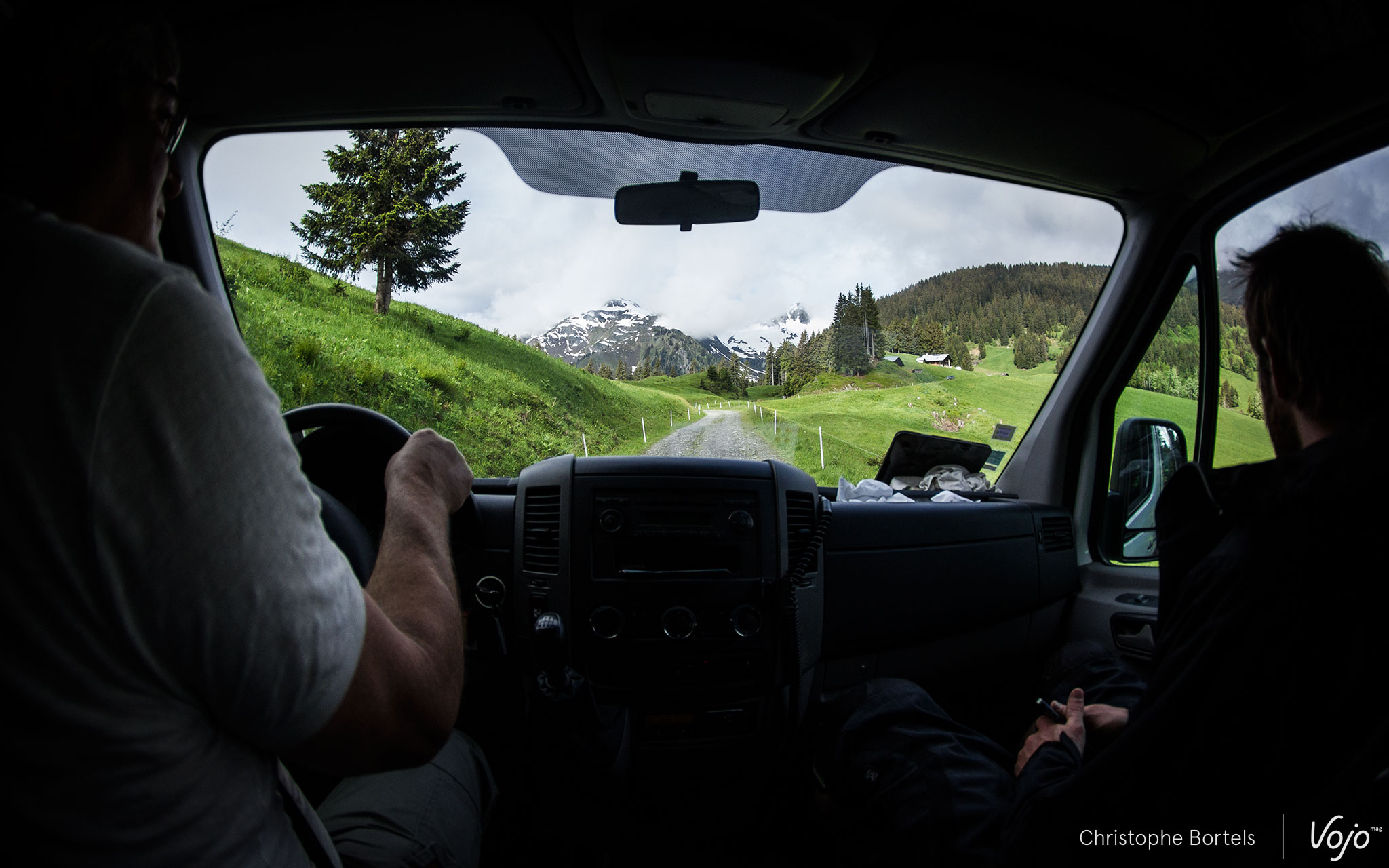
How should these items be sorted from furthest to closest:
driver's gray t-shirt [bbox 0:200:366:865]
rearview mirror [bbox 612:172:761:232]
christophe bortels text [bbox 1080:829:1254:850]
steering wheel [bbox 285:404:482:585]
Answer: rearview mirror [bbox 612:172:761:232] < steering wheel [bbox 285:404:482:585] < christophe bortels text [bbox 1080:829:1254:850] < driver's gray t-shirt [bbox 0:200:366:865]

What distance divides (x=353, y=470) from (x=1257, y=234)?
396cm

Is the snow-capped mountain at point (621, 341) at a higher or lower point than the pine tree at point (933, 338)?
lower

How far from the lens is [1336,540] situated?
1231 millimetres

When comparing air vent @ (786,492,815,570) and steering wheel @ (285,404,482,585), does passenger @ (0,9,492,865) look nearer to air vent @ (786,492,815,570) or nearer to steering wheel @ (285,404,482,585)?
steering wheel @ (285,404,482,585)

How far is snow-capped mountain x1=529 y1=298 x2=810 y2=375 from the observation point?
311cm

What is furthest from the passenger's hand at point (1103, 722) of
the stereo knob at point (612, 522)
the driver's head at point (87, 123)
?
the driver's head at point (87, 123)

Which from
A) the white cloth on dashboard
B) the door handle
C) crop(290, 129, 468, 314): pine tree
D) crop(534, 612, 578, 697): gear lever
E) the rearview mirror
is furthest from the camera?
the white cloth on dashboard

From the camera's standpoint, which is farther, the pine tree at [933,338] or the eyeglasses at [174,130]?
the pine tree at [933,338]

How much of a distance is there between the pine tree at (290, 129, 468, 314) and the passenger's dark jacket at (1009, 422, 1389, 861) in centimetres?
294

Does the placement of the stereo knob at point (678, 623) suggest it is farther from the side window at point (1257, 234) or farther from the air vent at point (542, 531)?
the side window at point (1257, 234)

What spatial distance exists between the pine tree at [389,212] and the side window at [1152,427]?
363 cm

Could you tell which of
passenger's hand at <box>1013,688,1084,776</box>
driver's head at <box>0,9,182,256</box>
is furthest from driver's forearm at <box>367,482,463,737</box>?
passenger's hand at <box>1013,688,1084,776</box>

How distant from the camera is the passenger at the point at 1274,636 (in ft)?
3.99

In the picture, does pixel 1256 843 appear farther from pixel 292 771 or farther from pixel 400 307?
pixel 400 307
